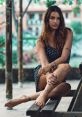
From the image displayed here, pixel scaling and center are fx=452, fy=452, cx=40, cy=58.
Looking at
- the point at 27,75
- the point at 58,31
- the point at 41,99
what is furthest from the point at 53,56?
the point at 27,75

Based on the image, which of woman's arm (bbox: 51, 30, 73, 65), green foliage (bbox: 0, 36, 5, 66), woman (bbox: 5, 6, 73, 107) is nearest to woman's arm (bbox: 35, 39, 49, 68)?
woman (bbox: 5, 6, 73, 107)

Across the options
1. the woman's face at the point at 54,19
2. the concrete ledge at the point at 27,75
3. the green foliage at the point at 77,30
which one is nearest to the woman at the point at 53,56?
the woman's face at the point at 54,19

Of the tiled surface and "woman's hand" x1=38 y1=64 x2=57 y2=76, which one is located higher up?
"woman's hand" x1=38 y1=64 x2=57 y2=76

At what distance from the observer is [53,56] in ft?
15.8

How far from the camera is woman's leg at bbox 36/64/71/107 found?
4.20 metres

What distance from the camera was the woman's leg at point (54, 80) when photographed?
4197 mm

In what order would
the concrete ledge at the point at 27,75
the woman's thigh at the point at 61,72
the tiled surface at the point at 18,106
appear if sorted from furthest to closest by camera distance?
the concrete ledge at the point at 27,75
the tiled surface at the point at 18,106
the woman's thigh at the point at 61,72

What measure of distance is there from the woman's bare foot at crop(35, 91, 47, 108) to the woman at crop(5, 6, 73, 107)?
0.09 metres

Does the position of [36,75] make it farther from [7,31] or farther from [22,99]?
[7,31]

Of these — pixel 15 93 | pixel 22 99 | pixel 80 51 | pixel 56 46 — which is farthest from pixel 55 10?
pixel 80 51

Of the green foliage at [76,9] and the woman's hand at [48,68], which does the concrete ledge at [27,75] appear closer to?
the green foliage at [76,9]

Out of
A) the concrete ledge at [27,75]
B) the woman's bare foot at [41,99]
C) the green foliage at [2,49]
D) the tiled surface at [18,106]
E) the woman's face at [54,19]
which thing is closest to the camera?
the woman's bare foot at [41,99]

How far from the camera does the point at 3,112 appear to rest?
19.7 feet

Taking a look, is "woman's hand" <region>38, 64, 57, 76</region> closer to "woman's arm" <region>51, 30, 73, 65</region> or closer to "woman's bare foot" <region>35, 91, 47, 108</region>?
"woman's arm" <region>51, 30, 73, 65</region>
